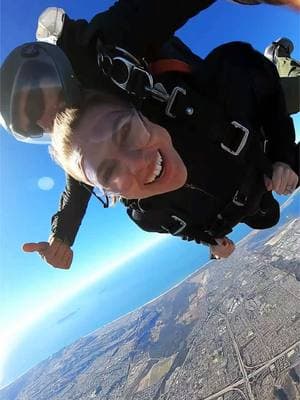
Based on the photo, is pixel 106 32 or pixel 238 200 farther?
pixel 238 200

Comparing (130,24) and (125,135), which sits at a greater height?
(130,24)

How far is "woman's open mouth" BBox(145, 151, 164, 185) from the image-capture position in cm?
94

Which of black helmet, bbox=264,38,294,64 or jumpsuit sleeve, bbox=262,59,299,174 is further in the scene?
black helmet, bbox=264,38,294,64

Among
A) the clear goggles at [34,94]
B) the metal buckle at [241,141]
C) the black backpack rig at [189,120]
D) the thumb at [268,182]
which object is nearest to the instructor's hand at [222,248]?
the black backpack rig at [189,120]

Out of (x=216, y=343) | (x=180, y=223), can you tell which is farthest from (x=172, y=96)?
(x=216, y=343)

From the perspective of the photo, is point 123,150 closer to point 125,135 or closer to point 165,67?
point 125,135

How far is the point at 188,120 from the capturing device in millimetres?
1056

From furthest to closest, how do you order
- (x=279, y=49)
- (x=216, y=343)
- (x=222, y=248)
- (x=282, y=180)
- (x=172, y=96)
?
(x=216, y=343)
(x=279, y=49)
(x=222, y=248)
(x=282, y=180)
(x=172, y=96)

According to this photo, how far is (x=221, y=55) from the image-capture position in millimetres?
1178

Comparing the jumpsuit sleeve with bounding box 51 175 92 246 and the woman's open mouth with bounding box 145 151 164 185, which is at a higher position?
the jumpsuit sleeve with bounding box 51 175 92 246

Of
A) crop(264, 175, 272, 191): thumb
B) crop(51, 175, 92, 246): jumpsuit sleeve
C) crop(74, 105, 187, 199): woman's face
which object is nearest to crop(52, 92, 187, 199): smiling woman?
crop(74, 105, 187, 199): woman's face

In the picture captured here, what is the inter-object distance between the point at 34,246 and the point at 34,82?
2.06 feet

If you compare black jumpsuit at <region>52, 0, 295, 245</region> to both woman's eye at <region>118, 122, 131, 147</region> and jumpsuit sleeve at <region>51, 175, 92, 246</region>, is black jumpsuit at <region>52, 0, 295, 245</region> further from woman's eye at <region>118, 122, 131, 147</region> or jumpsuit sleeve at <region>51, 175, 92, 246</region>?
woman's eye at <region>118, 122, 131, 147</region>

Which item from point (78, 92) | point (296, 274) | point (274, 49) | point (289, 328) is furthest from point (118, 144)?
point (296, 274)
